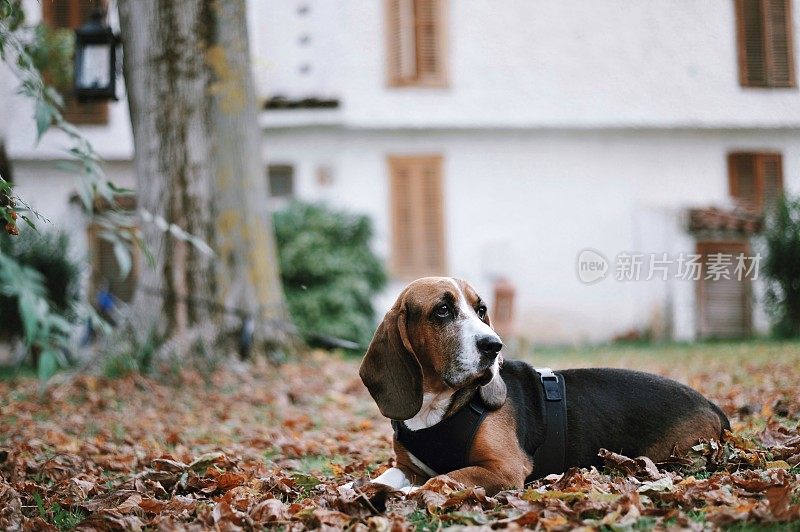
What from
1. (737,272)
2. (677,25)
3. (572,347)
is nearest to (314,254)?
(572,347)

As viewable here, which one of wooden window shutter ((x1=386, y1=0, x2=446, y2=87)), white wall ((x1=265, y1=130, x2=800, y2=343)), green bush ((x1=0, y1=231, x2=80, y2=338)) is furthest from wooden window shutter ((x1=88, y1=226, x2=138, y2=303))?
wooden window shutter ((x1=386, y1=0, x2=446, y2=87))

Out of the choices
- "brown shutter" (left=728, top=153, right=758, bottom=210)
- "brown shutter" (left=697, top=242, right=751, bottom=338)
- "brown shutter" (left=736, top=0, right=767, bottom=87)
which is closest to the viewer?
"brown shutter" (left=697, top=242, right=751, bottom=338)

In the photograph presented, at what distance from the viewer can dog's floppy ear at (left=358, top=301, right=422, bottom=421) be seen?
3631 millimetres

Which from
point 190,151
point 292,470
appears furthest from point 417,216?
point 292,470

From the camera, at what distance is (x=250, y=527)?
2994 mm

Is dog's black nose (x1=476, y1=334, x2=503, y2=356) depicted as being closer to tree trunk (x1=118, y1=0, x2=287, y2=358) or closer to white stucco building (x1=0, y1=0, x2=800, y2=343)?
tree trunk (x1=118, y1=0, x2=287, y2=358)

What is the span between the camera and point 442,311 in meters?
3.68

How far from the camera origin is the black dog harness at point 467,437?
11.7 feet

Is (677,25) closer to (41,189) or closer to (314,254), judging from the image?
(314,254)

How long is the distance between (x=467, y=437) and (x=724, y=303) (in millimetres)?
12180

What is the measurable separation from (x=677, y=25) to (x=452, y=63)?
442 centimetres

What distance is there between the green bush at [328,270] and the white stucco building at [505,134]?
47.7 inches

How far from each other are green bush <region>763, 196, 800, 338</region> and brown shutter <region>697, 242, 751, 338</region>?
104 cm
